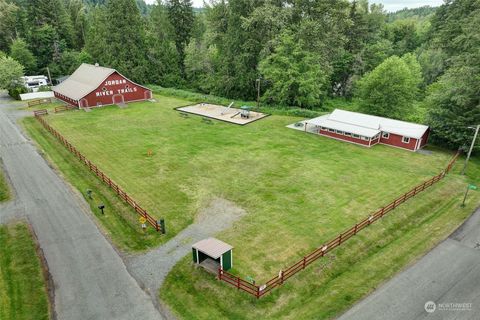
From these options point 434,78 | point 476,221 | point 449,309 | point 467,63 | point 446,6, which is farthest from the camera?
point 446,6

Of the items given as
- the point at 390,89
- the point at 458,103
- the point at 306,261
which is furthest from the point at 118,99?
the point at 458,103

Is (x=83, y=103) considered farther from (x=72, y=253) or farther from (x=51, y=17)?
(x=51, y=17)

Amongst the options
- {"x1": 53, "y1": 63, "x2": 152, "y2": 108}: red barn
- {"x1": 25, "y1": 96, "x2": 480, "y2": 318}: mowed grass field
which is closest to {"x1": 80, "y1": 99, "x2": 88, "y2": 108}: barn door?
{"x1": 53, "y1": 63, "x2": 152, "y2": 108}: red barn

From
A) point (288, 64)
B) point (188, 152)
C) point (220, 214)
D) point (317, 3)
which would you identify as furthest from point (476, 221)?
point (317, 3)

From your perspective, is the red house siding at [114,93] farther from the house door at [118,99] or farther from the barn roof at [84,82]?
the barn roof at [84,82]

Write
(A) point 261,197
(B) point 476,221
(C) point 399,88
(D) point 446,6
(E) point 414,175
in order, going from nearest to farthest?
1. (B) point 476,221
2. (A) point 261,197
3. (E) point 414,175
4. (C) point 399,88
5. (D) point 446,6

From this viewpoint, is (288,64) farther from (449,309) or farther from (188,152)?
(449,309)
